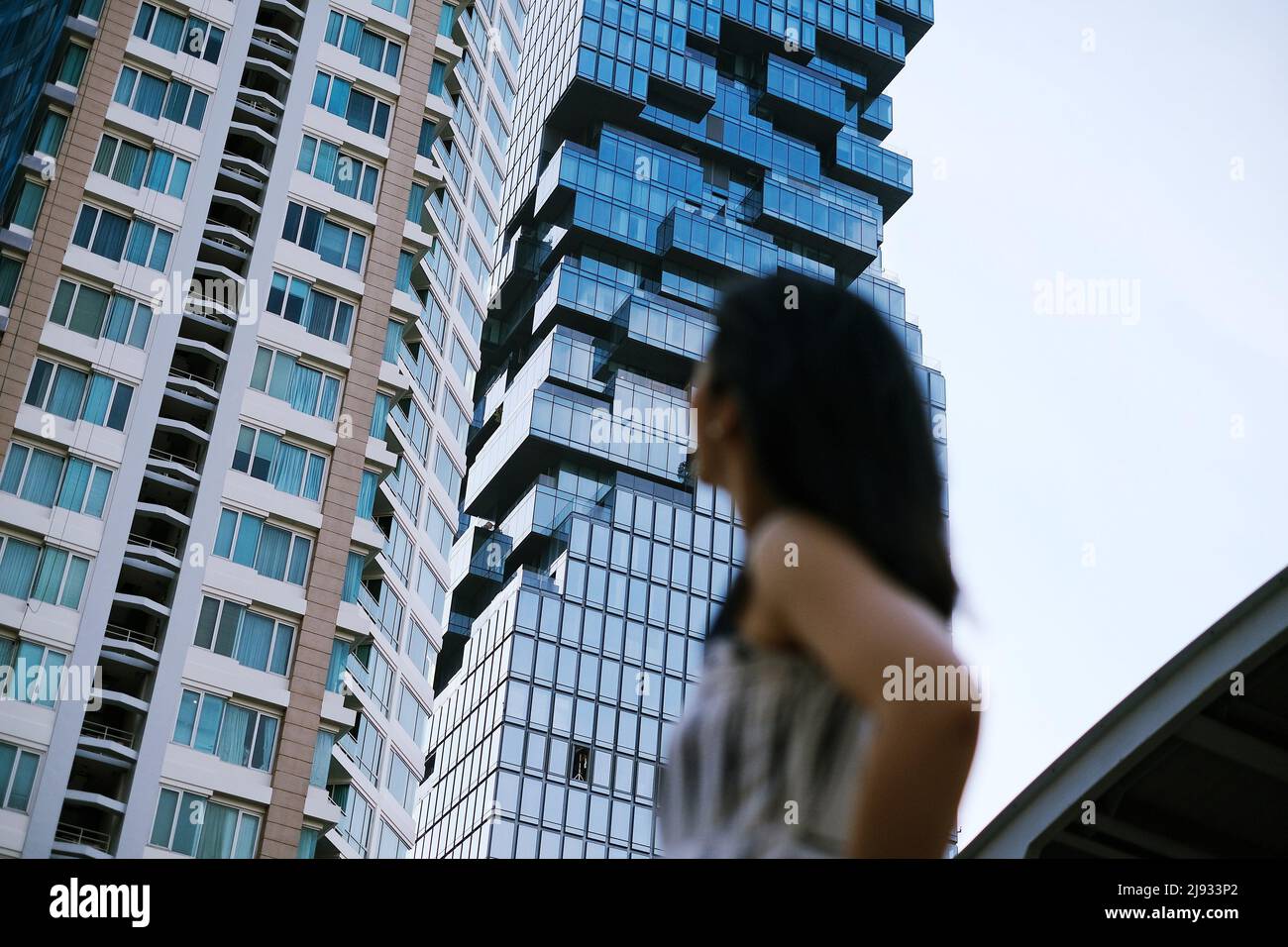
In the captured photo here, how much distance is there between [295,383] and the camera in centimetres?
3791

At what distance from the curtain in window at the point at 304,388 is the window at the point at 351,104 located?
25.9 feet

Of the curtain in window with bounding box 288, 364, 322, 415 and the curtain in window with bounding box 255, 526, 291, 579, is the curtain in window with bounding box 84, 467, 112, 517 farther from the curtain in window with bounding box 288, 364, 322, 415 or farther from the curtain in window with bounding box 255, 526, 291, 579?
the curtain in window with bounding box 288, 364, 322, 415

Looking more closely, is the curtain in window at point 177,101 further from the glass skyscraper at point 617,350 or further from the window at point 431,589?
the glass skyscraper at point 617,350

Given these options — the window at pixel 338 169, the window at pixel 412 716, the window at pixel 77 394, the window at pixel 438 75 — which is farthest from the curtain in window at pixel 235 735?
the window at pixel 438 75

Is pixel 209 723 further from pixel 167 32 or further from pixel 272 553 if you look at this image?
pixel 167 32

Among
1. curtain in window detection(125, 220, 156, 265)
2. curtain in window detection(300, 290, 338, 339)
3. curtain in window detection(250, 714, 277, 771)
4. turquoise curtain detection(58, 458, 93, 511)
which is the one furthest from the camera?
curtain in window detection(300, 290, 338, 339)

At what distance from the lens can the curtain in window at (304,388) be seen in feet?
124

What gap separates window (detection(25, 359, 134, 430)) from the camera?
33.9m

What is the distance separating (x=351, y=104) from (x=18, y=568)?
1666 cm

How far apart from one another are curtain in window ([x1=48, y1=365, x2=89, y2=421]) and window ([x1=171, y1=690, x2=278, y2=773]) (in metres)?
6.81

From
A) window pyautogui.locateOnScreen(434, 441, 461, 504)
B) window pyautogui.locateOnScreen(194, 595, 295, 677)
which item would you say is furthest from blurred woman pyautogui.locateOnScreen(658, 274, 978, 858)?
window pyautogui.locateOnScreen(434, 441, 461, 504)
